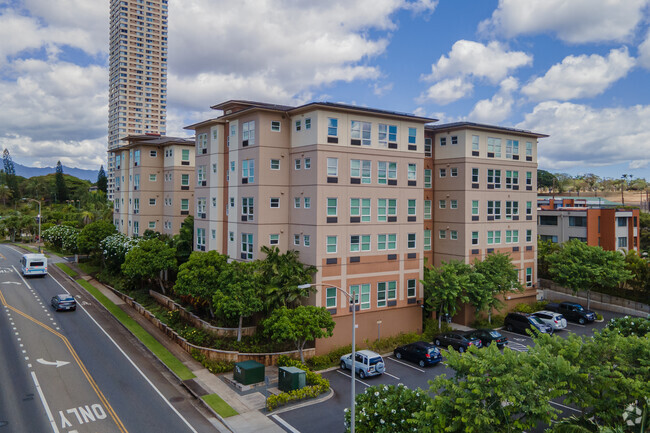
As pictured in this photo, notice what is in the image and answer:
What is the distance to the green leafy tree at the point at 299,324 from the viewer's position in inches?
1126

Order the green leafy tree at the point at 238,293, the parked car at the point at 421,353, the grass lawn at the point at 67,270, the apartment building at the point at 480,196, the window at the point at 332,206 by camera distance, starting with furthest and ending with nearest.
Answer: the grass lawn at the point at 67,270 → the apartment building at the point at 480,196 → the window at the point at 332,206 → the parked car at the point at 421,353 → the green leafy tree at the point at 238,293

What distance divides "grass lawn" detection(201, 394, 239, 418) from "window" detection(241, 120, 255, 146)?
65.8 feet

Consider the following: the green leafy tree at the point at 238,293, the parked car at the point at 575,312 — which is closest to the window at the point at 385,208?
the green leafy tree at the point at 238,293

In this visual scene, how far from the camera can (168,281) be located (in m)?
47.8

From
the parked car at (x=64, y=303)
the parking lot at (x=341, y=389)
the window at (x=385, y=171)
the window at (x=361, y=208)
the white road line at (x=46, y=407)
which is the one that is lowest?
the parking lot at (x=341, y=389)

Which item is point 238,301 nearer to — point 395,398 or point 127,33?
point 395,398

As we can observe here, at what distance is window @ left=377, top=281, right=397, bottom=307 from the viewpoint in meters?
36.4

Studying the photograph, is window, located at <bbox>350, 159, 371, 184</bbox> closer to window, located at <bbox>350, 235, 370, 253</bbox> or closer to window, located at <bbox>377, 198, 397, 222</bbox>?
window, located at <bbox>377, 198, 397, 222</bbox>

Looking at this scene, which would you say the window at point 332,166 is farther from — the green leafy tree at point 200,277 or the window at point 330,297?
the green leafy tree at point 200,277

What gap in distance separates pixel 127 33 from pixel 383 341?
15842cm

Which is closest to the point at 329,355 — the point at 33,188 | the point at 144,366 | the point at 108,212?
the point at 144,366

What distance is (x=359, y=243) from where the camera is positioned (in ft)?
117

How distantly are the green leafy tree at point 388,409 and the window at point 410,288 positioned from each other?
1941cm

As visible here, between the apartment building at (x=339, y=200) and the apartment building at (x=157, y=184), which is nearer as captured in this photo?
the apartment building at (x=339, y=200)
